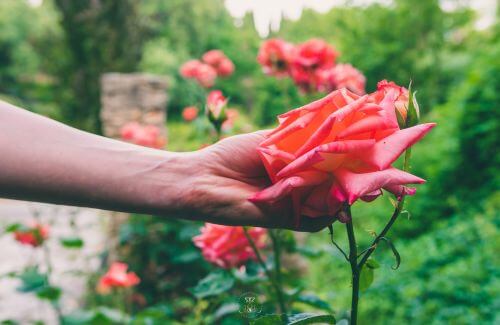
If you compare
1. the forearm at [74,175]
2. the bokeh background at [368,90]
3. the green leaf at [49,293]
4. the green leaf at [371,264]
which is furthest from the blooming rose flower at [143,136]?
the green leaf at [371,264]

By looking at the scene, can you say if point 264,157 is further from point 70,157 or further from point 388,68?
point 388,68

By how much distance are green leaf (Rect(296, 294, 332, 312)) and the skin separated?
1.67 feet

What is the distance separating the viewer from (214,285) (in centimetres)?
113

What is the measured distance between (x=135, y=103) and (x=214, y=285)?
4.01 meters

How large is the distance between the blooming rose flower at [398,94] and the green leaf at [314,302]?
568 millimetres

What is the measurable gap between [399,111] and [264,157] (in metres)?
0.20

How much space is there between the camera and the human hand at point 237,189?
24.0 inches

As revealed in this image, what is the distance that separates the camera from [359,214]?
16.5 feet

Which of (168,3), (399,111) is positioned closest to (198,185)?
(399,111)

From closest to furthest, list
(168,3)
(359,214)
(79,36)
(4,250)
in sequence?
(359,214), (4,250), (79,36), (168,3)

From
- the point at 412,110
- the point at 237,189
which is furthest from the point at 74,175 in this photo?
the point at 412,110

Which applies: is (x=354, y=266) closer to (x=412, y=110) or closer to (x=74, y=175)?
(x=412, y=110)

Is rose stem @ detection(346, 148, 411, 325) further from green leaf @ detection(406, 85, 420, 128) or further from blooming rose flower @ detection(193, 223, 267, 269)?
blooming rose flower @ detection(193, 223, 267, 269)

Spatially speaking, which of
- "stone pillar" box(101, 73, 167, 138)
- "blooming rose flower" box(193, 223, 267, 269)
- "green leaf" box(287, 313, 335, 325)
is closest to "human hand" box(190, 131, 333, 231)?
"green leaf" box(287, 313, 335, 325)
